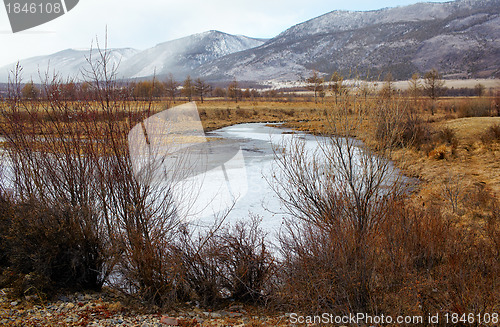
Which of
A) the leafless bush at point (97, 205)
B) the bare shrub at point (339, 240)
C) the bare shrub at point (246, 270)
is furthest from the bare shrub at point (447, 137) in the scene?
the leafless bush at point (97, 205)

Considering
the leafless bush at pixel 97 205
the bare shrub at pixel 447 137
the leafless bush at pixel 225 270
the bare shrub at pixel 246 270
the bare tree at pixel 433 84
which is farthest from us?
the bare tree at pixel 433 84

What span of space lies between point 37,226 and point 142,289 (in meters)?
1.88

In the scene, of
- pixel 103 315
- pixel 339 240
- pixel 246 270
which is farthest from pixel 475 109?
pixel 103 315

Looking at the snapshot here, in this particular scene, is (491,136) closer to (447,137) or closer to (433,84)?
(447,137)

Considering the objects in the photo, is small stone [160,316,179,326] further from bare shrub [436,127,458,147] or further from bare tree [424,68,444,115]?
bare tree [424,68,444,115]

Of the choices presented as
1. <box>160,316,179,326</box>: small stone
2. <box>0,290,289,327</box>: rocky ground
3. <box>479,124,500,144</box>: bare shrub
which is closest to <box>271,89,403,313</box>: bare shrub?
<box>0,290,289,327</box>: rocky ground

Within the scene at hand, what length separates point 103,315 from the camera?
183 inches

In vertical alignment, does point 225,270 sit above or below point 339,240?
below

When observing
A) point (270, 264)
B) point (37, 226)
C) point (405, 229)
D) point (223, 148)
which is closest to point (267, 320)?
point (270, 264)

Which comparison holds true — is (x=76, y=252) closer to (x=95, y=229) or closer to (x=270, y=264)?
(x=95, y=229)

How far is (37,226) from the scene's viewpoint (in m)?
5.29

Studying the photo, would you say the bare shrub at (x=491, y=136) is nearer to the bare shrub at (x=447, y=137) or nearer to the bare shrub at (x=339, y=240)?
the bare shrub at (x=447, y=137)

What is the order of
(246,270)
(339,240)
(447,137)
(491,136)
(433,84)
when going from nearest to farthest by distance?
(339,240) → (246,270) → (491,136) → (447,137) → (433,84)

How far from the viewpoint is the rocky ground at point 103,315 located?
4336mm
